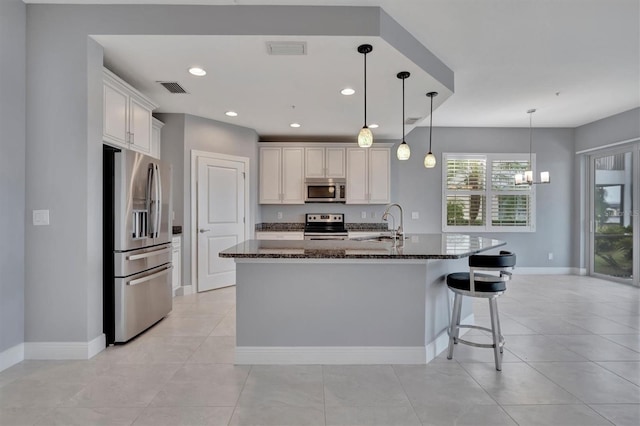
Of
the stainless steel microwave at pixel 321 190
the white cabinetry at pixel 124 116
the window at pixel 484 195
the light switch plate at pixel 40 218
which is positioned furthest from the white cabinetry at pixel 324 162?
the light switch plate at pixel 40 218

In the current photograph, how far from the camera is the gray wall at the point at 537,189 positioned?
20.0 ft

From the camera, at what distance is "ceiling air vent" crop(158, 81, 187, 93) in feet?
11.3

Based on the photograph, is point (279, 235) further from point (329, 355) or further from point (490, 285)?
point (490, 285)

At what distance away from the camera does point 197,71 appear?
10.4ft

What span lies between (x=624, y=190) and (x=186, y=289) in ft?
22.5

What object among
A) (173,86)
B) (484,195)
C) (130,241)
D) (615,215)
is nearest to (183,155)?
(173,86)

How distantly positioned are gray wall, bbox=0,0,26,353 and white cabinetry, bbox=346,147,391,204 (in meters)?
4.25

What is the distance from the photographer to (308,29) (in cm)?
255

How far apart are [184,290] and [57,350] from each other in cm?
201

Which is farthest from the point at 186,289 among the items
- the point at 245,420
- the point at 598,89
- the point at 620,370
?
the point at 598,89

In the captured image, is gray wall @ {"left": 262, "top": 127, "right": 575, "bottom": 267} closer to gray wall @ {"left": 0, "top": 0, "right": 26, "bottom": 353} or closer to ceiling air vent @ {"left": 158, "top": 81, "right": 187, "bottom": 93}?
ceiling air vent @ {"left": 158, "top": 81, "right": 187, "bottom": 93}

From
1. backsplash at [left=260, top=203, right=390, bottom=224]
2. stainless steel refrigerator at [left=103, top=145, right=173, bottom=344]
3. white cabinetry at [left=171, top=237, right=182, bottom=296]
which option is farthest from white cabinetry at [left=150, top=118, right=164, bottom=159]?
backsplash at [left=260, top=203, right=390, bottom=224]

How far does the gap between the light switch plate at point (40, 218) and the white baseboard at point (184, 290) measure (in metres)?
2.19

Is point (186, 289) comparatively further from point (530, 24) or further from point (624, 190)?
point (624, 190)
